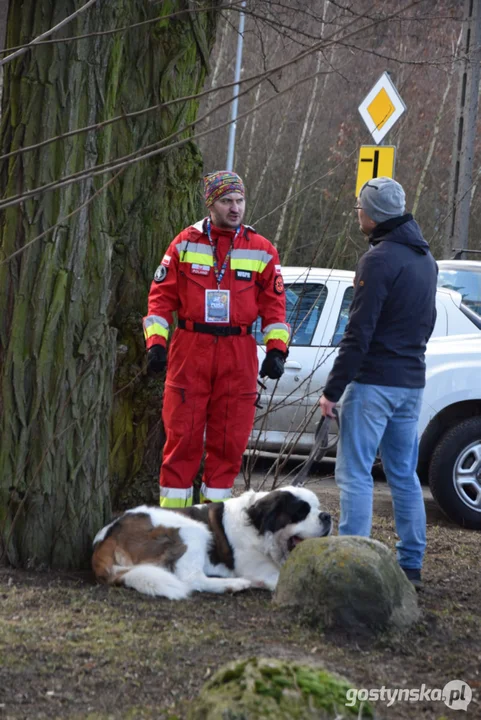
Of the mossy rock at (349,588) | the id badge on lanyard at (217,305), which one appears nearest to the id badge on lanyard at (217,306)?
the id badge on lanyard at (217,305)

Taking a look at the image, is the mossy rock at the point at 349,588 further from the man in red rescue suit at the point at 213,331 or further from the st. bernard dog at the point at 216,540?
the man in red rescue suit at the point at 213,331

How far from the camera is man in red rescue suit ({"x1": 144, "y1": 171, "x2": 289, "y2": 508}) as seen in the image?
589 centimetres

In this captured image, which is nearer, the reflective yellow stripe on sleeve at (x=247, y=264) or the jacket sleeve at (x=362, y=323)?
the jacket sleeve at (x=362, y=323)

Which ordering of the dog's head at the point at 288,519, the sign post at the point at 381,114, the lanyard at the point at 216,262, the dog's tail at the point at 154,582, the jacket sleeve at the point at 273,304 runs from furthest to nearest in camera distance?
the sign post at the point at 381,114, the jacket sleeve at the point at 273,304, the lanyard at the point at 216,262, the dog's head at the point at 288,519, the dog's tail at the point at 154,582

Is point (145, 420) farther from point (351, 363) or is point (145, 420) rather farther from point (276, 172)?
point (276, 172)

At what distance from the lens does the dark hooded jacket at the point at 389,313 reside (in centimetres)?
509

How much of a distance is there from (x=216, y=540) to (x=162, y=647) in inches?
58.8

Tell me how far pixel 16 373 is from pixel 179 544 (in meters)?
1.26

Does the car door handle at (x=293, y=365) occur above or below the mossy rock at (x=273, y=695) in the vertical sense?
above

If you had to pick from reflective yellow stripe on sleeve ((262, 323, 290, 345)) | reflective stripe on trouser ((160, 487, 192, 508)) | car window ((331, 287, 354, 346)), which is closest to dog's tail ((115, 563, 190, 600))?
reflective stripe on trouser ((160, 487, 192, 508))

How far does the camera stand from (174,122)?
22.5 feet

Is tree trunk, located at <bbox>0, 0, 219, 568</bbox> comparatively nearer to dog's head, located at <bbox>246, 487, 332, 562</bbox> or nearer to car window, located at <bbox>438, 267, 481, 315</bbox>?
dog's head, located at <bbox>246, 487, 332, 562</bbox>

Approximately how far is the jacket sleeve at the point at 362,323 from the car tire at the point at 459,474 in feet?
9.81

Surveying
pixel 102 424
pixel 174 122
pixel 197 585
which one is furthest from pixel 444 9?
pixel 197 585
